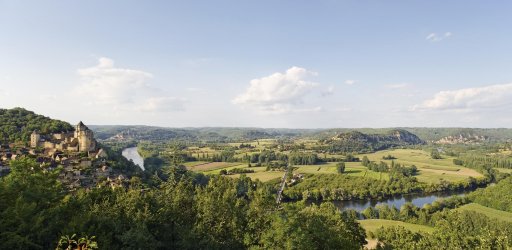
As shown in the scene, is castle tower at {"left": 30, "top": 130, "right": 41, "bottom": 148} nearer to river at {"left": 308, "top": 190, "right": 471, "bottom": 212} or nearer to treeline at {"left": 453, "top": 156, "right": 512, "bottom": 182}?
river at {"left": 308, "top": 190, "right": 471, "bottom": 212}

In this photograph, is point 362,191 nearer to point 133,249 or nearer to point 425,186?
point 425,186

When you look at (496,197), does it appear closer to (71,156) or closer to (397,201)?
(397,201)

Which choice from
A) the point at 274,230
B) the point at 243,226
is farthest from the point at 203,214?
the point at 274,230

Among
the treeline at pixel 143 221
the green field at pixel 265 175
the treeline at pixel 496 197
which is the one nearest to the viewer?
the treeline at pixel 143 221

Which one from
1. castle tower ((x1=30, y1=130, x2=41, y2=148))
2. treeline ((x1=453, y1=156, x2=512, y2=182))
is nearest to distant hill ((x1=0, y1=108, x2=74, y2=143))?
castle tower ((x1=30, y1=130, x2=41, y2=148))

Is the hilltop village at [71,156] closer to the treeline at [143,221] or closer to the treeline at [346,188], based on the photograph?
the treeline at [143,221]

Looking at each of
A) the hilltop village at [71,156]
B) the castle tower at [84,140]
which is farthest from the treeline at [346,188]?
the castle tower at [84,140]
